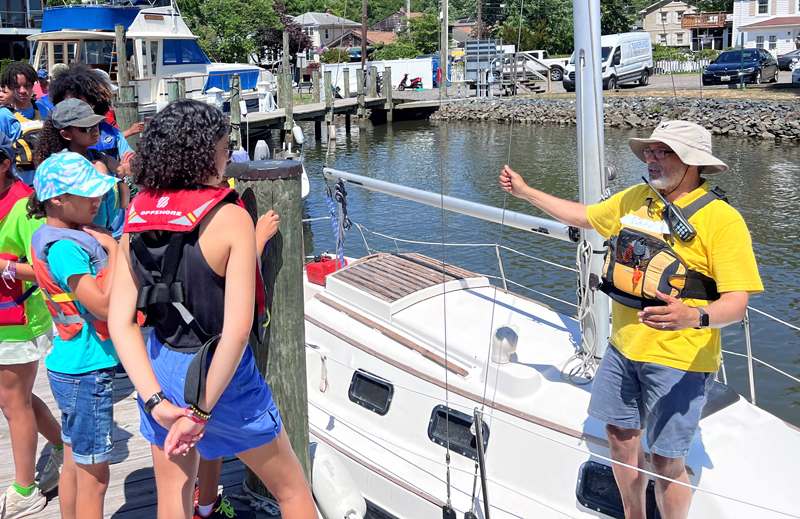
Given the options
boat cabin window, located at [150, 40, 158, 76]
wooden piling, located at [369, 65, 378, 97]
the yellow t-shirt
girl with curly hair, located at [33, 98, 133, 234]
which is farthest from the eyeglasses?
wooden piling, located at [369, 65, 378, 97]

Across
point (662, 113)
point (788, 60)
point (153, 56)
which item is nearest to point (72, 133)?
point (153, 56)

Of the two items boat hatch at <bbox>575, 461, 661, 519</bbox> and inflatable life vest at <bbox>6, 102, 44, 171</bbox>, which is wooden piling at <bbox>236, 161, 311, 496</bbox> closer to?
boat hatch at <bbox>575, 461, 661, 519</bbox>

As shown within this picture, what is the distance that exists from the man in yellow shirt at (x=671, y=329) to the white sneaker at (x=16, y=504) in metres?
2.76

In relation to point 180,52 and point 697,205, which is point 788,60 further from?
point 697,205

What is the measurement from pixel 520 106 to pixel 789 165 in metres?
13.7

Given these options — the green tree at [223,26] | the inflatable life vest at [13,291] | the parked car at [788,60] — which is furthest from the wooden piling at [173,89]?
the parked car at [788,60]

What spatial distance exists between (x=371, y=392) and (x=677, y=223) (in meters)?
2.37

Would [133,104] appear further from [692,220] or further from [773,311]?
[773,311]

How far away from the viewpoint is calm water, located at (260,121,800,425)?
30.1ft

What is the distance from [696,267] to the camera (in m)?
2.89

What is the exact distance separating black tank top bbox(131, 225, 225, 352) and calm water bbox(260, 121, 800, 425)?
1317 mm

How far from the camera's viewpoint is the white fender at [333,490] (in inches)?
144

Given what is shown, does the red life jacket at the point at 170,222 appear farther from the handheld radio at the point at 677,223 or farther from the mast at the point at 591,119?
the mast at the point at 591,119

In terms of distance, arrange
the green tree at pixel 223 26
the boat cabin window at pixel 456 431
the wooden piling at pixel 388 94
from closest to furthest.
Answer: the boat cabin window at pixel 456 431 < the wooden piling at pixel 388 94 < the green tree at pixel 223 26
